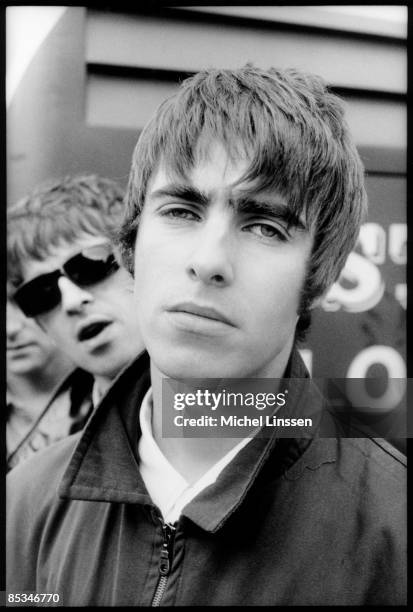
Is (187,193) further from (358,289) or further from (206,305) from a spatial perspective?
(358,289)

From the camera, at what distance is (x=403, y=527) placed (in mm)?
1793

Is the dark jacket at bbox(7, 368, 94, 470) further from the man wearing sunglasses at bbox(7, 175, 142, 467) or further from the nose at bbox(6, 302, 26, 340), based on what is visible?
the nose at bbox(6, 302, 26, 340)

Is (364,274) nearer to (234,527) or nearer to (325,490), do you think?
(325,490)

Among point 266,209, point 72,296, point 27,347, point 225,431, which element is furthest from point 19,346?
point 266,209

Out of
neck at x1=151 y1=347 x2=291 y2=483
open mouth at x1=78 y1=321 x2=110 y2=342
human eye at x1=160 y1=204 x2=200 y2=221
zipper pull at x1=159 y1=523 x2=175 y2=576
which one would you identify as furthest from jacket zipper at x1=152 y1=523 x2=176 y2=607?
A: human eye at x1=160 y1=204 x2=200 y2=221

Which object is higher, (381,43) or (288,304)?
(381,43)

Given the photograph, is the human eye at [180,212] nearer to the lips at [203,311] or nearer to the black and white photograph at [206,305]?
the black and white photograph at [206,305]

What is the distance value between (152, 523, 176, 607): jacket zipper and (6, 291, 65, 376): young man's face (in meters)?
0.76

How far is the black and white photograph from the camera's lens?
5.52ft

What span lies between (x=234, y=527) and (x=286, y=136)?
1.05 meters

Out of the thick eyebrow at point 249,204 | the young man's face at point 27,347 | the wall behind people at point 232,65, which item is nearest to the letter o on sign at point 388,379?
the wall behind people at point 232,65

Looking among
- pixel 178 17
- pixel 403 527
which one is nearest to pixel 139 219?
pixel 178 17

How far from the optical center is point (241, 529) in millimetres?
1689

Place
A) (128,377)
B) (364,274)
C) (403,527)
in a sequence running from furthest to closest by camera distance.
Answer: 1. (364,274)
2. (128,377)
3. (403,527)
